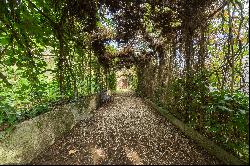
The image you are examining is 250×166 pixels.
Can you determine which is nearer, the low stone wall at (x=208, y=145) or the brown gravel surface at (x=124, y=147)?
the low stone wall at (x=208, y=145)

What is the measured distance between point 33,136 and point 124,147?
1298mm

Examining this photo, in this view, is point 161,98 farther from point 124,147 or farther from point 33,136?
point 33,136

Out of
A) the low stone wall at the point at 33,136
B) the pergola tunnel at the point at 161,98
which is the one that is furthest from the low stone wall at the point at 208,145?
the low stone wall at the point at 33,136

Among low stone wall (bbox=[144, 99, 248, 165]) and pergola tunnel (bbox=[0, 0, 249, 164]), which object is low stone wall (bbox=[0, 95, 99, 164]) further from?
low stone wall (bbox=[144, 99, 248, 165])

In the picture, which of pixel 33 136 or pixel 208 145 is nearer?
pixel 33 136

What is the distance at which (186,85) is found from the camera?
5.41 m

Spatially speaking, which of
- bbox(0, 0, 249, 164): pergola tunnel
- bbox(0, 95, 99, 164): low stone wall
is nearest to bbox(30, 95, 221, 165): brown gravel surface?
bbox(0, 0, 249, 164): pergola tunnel

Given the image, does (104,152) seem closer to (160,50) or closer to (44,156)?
(44,156)

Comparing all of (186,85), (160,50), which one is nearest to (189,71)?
(186,85)

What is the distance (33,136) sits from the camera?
3.83 meters

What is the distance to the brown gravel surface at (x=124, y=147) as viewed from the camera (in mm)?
3512

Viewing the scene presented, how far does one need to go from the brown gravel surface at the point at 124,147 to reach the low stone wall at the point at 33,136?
120mm

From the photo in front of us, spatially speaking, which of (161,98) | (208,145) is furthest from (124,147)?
(161,98)

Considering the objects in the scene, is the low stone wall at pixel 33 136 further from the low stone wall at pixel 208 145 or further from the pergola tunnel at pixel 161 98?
the low stone wall at pixel 208 145
